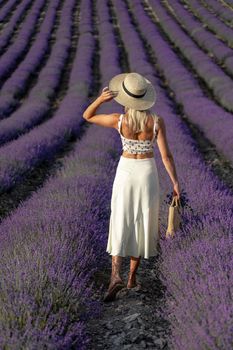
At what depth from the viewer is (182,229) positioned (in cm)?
425

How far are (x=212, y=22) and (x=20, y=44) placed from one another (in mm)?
7906

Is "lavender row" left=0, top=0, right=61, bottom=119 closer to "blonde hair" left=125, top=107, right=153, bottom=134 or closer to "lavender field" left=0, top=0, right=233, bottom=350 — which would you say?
"lavender field" left=0, top=0, right=233, bottom=350

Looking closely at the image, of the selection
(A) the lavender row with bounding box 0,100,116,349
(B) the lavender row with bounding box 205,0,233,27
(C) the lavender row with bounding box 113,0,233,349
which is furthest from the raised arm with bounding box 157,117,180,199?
(B) the lavender row with bounding box 205,0,233,27

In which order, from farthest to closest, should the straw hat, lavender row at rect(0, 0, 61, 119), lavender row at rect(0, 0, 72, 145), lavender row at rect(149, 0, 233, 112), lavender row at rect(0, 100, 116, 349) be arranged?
lavender row at rect(0, 0, 61, 119) < lavender row at rect(149, 0, 233, 112) < lavender row at rect(0, 0, 72, 145) < the straw hat < lavender row at rect(0, 100, 116, 349)

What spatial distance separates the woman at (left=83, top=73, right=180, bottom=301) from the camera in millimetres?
3604

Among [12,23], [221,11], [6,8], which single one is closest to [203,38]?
[221,11]

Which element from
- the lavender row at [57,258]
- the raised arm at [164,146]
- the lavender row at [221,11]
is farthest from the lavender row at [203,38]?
the raised arm at [164,146]

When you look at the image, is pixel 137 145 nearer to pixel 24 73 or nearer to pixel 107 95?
pixel 107 95

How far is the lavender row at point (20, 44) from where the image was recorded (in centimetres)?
1972

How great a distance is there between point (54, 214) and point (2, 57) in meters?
17.5

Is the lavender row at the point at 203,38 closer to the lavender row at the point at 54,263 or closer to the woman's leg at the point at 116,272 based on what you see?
the lavender row at the point at 54,263

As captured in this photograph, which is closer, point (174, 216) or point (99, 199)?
point (174, 216)

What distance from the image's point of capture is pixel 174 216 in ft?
13.0

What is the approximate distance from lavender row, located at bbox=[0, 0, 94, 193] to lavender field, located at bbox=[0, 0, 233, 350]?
3cm
